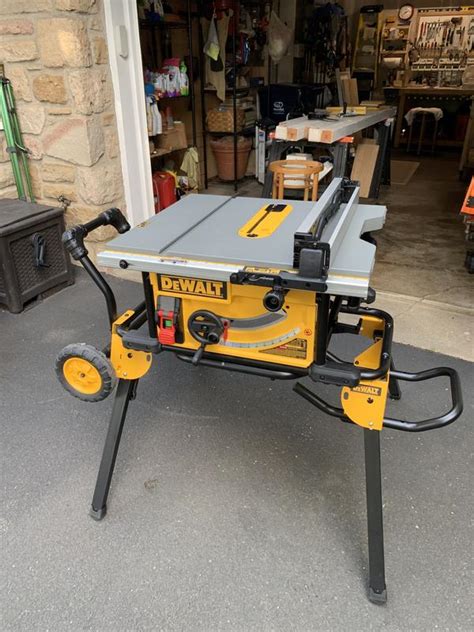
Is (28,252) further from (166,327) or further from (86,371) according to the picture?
(166,327)

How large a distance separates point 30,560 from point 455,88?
28.9 ft

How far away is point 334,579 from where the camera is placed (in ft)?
4.94

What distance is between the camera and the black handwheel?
133 cm

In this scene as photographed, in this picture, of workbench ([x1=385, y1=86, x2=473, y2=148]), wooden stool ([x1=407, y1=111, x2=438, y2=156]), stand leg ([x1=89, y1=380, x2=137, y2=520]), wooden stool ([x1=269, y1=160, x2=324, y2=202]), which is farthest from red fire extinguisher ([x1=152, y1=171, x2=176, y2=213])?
wooden stool ([x1=407, y1=111, x2=438, y2=156])

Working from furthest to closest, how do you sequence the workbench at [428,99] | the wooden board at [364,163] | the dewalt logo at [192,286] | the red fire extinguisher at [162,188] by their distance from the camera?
the workbench at [428,99], the wooden board at [364,163], the red fire extinguisher at [162,188], the dewalt logo at [192,286]

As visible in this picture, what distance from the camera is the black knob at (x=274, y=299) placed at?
1138mm

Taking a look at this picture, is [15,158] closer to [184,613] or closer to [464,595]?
[184,613]

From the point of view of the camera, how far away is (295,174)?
10.6ft

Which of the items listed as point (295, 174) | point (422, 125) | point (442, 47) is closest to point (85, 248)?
point (295, 174)

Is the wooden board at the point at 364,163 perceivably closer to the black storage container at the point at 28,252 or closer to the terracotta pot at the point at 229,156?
the terracotta pot at the point at 229,156

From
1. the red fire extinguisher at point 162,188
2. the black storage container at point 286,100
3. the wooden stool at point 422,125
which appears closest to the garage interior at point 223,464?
the red fire extinguisher at point 162,188

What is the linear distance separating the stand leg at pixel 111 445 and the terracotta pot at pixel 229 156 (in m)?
4.71

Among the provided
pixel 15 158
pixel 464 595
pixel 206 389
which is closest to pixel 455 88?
pixel 15 158

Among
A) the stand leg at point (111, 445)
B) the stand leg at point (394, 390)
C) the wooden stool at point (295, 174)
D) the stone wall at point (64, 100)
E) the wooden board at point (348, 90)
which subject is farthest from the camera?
the wooden board at point (348, 90)
